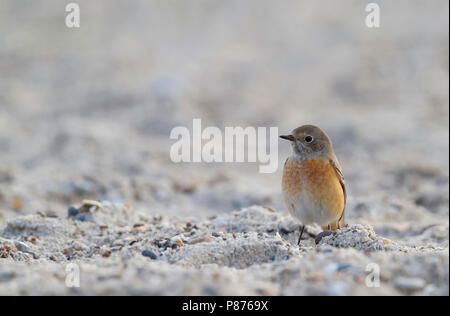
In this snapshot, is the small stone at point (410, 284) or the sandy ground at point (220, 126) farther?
the sandy ground at point (220, 126)

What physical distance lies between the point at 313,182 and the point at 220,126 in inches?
263

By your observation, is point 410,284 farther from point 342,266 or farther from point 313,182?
point 313,182

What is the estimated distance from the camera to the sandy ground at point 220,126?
412 cm

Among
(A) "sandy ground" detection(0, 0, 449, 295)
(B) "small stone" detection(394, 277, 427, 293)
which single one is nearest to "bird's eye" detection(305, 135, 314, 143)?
(A) "sandy ground" detection(0, 0, 449, 295)

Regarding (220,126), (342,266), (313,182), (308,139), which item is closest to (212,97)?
(220,126)

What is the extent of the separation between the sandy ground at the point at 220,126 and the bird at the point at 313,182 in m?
0.31

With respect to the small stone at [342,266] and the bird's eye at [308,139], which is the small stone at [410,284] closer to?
the small stone at [342,266]

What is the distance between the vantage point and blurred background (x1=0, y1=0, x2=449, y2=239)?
8.77 m

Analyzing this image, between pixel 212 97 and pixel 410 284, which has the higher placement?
pixel 212 97

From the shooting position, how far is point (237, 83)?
14047 mm

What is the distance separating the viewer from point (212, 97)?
13289mm

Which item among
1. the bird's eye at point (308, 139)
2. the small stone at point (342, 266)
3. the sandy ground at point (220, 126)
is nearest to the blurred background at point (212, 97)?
the sandy ground at point (220, 126)
